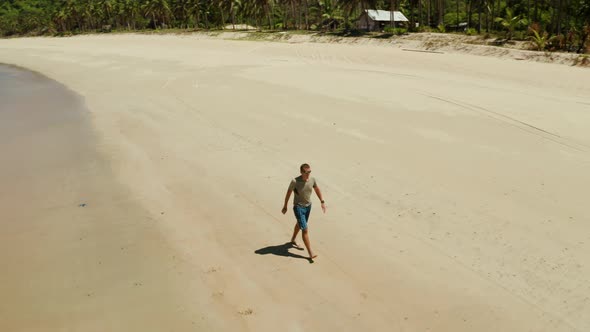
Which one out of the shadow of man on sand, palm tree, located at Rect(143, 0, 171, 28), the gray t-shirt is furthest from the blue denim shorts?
palm tree, located at Rect(143, 0, 171, 28)

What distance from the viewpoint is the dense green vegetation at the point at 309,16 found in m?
36.7

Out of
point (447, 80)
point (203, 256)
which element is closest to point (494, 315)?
point (203, 256)

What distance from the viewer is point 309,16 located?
3435 inches

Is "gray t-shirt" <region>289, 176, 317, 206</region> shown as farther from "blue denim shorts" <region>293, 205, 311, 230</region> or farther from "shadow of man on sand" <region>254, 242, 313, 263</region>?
"shadow of man on sand" <region>254, 242, 313, 263</region>

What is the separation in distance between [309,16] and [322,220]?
83054mm

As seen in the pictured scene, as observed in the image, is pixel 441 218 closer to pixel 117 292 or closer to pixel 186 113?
pixel 117 292

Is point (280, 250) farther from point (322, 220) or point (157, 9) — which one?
point (157, 9)

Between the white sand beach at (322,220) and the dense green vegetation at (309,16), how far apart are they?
686 inches

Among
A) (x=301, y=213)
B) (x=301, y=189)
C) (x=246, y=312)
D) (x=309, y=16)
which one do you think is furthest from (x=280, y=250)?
(x=309, y=16)

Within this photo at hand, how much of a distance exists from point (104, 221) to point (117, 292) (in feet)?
10.3

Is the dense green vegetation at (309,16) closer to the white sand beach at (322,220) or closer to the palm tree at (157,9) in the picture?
the palm tree at (157,9)

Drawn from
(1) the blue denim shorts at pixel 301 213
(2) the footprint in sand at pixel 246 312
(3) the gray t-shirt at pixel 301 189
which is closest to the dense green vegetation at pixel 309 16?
(3) the gray t-shirt at pixel 301 189

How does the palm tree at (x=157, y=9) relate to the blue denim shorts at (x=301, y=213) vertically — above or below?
above

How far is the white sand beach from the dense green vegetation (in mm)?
17416
